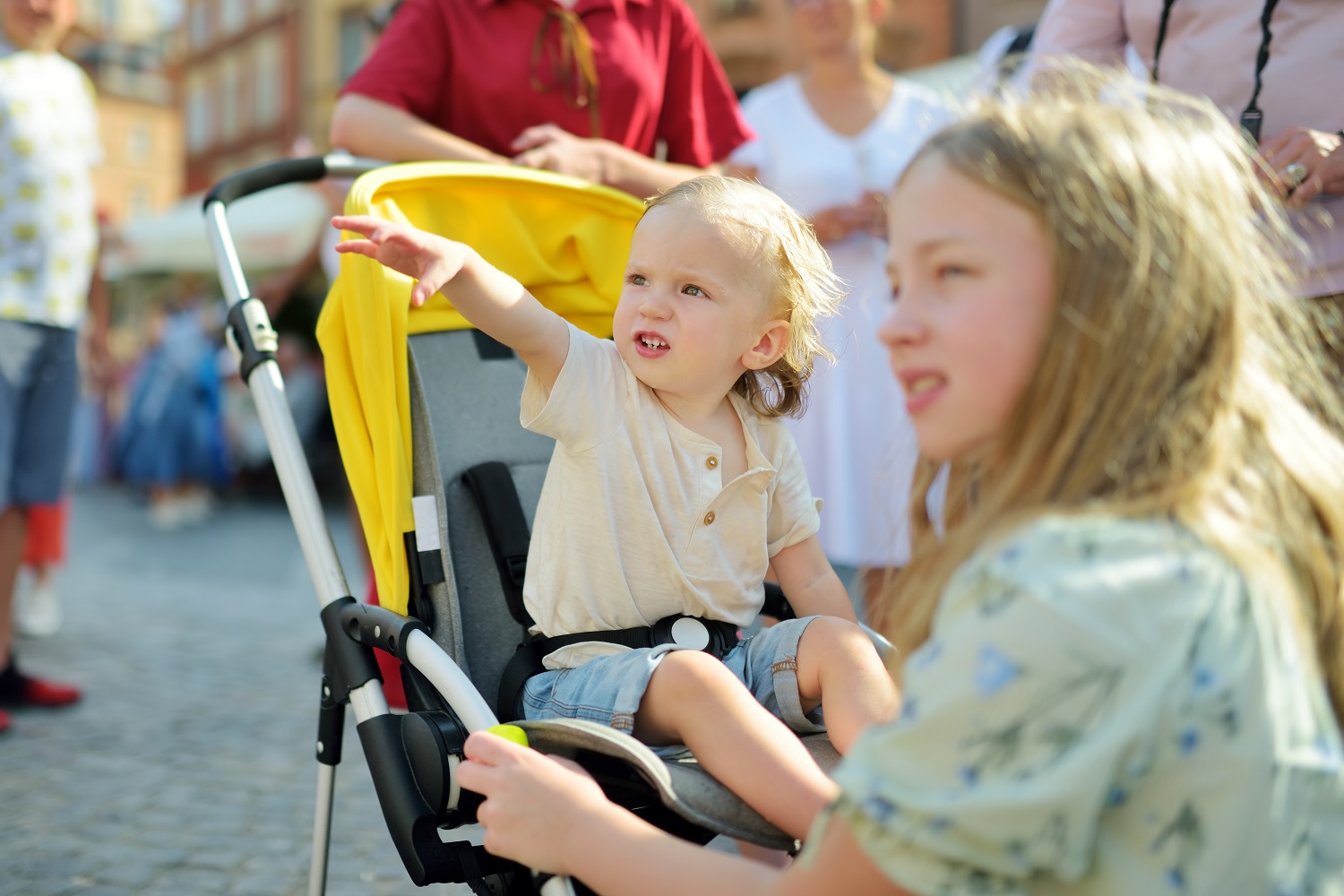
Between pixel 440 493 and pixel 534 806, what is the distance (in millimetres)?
800

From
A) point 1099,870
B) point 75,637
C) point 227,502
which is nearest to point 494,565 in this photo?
point 1099,870

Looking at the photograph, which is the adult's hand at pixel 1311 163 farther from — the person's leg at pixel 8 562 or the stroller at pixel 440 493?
the person's leg at pixel 8 562

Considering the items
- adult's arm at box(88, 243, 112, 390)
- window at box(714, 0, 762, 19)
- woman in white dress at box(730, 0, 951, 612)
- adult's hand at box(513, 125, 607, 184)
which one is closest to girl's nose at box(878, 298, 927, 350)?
adult's hand at box(513, 125, 607, 184)

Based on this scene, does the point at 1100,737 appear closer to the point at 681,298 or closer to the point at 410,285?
the point at 681,298

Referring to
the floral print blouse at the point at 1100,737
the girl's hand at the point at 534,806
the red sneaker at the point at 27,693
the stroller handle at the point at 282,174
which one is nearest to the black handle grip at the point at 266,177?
the stroller handle at the point at 282,174

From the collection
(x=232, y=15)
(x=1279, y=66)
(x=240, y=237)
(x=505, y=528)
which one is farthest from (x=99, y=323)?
(x=232, y=15)

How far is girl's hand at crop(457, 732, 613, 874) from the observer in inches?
52.7

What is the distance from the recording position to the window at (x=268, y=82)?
29.3 m

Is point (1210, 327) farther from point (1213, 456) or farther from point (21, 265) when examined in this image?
point (21, 265)

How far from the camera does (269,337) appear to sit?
2256 mm

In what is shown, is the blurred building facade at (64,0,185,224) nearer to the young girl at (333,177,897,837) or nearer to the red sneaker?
the red sneaker

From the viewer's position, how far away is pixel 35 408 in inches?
152

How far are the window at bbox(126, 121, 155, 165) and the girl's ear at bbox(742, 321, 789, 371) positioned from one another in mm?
48764

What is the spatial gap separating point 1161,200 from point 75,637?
16.0 feet
